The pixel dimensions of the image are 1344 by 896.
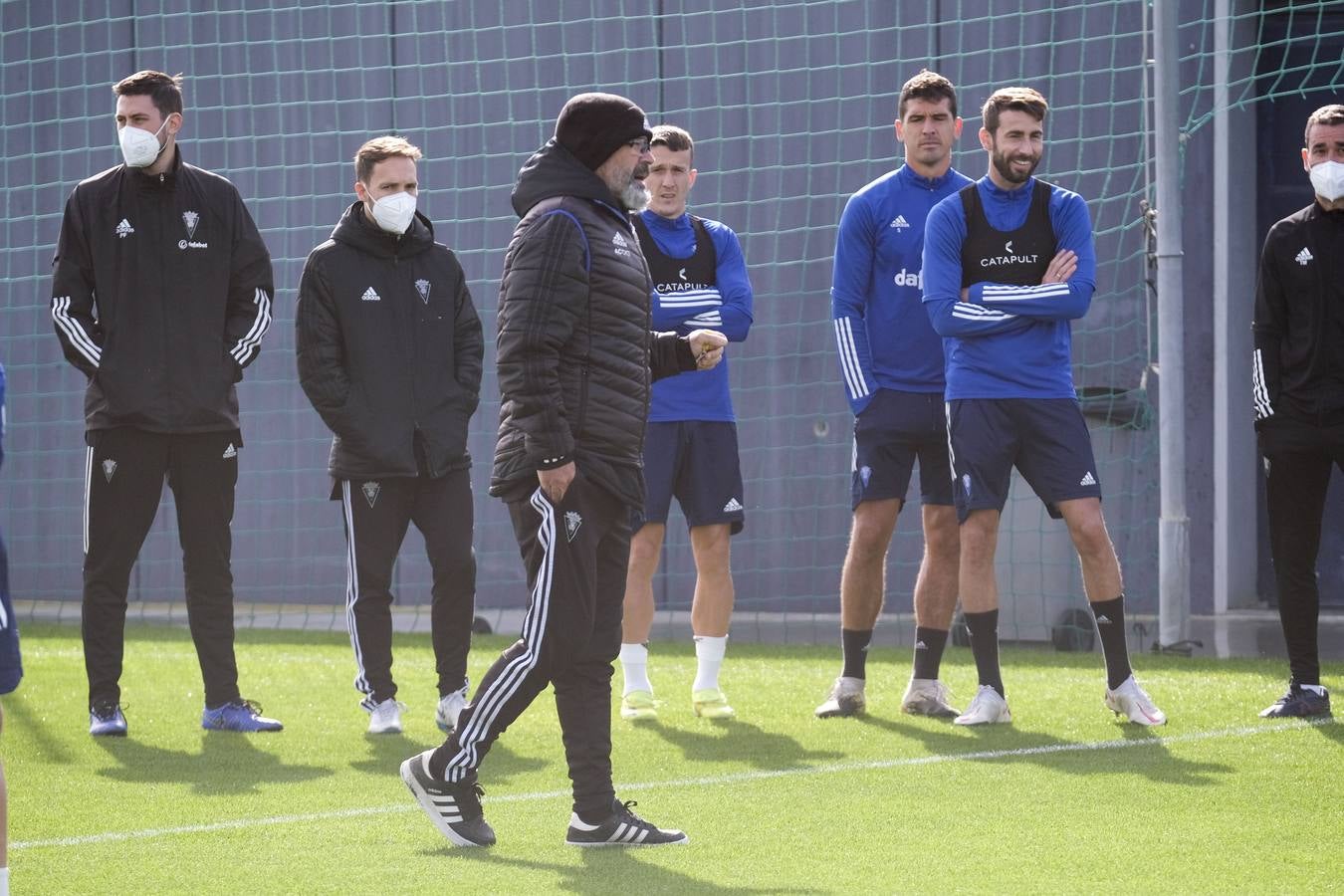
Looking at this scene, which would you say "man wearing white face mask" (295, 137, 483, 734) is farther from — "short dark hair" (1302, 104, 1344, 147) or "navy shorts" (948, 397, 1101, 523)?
"short dark hair" (1302, 104, 1344, 147)

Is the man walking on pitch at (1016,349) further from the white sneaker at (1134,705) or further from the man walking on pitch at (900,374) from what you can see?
the man walking on pitch at (900,374)

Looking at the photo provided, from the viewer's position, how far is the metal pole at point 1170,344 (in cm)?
833

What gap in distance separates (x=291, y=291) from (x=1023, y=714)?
241 inches

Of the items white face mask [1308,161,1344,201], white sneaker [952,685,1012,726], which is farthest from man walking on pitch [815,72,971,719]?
white face mask [1308,161,1344,201]

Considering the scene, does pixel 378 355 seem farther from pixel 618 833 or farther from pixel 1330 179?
pixel 1330 179

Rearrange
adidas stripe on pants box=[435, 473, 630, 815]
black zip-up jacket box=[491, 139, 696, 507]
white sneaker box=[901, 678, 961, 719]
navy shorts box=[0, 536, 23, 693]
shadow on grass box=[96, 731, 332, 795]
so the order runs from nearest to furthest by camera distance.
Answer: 1. navy shorts box=[0, 536, 23, 693]
2. black zip-up jacket box=[491, 139, 696, 507]
3. adidas stripe on pants box=[435, 473, 630, 815]
4. shadow on grass box=[96, 731, 332, 795]
5. white sneaker box=[901, 678, 961, 719]

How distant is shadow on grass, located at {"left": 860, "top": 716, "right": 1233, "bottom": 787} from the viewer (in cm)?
531

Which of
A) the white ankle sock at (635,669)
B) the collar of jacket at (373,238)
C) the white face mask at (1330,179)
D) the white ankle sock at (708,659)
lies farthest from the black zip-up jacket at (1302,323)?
the collar of jacket at (373,238)

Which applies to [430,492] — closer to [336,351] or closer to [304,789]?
[336,351]

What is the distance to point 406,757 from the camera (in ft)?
19.3

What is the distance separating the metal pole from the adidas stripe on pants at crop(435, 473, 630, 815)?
4482 millimetres

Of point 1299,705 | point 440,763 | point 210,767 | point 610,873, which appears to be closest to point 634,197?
point 440,763

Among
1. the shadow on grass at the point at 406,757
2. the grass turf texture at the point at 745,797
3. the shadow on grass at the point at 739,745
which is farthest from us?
the shadow on grass at the point at 739,745

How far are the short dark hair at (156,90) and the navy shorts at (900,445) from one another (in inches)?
104
